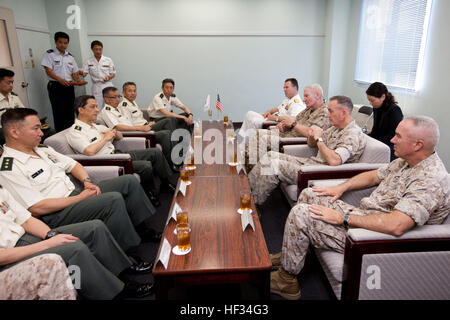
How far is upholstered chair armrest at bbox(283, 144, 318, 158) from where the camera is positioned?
2.97 m

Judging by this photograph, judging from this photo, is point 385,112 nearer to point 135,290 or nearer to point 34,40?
point 135,290

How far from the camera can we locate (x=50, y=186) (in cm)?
204

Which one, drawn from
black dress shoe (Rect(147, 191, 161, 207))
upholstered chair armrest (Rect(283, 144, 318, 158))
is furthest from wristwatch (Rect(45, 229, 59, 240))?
upholstered chair armrest (Rect(283, 144, 318, 158))

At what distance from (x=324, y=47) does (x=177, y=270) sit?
5.85 meters

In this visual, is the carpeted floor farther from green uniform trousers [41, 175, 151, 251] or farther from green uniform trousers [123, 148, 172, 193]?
green uniform trousers [123, 148, 172, 193]

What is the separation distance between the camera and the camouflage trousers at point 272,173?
2.59m

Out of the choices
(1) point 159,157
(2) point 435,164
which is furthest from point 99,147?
(2) point 435,164

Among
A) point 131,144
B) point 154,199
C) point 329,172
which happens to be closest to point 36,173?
point 154,199

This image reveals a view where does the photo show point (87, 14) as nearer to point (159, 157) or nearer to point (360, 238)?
point (159, 157)

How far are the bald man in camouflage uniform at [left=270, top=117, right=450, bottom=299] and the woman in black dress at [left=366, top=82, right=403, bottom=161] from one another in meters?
1.36

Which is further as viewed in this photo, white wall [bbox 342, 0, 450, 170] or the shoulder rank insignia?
white wall [bbox 342, 0, 450, 170]

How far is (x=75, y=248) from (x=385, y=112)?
9.69ft

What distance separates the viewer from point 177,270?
4.55 ft

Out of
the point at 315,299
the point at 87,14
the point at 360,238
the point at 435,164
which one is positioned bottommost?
the point at 315,299
